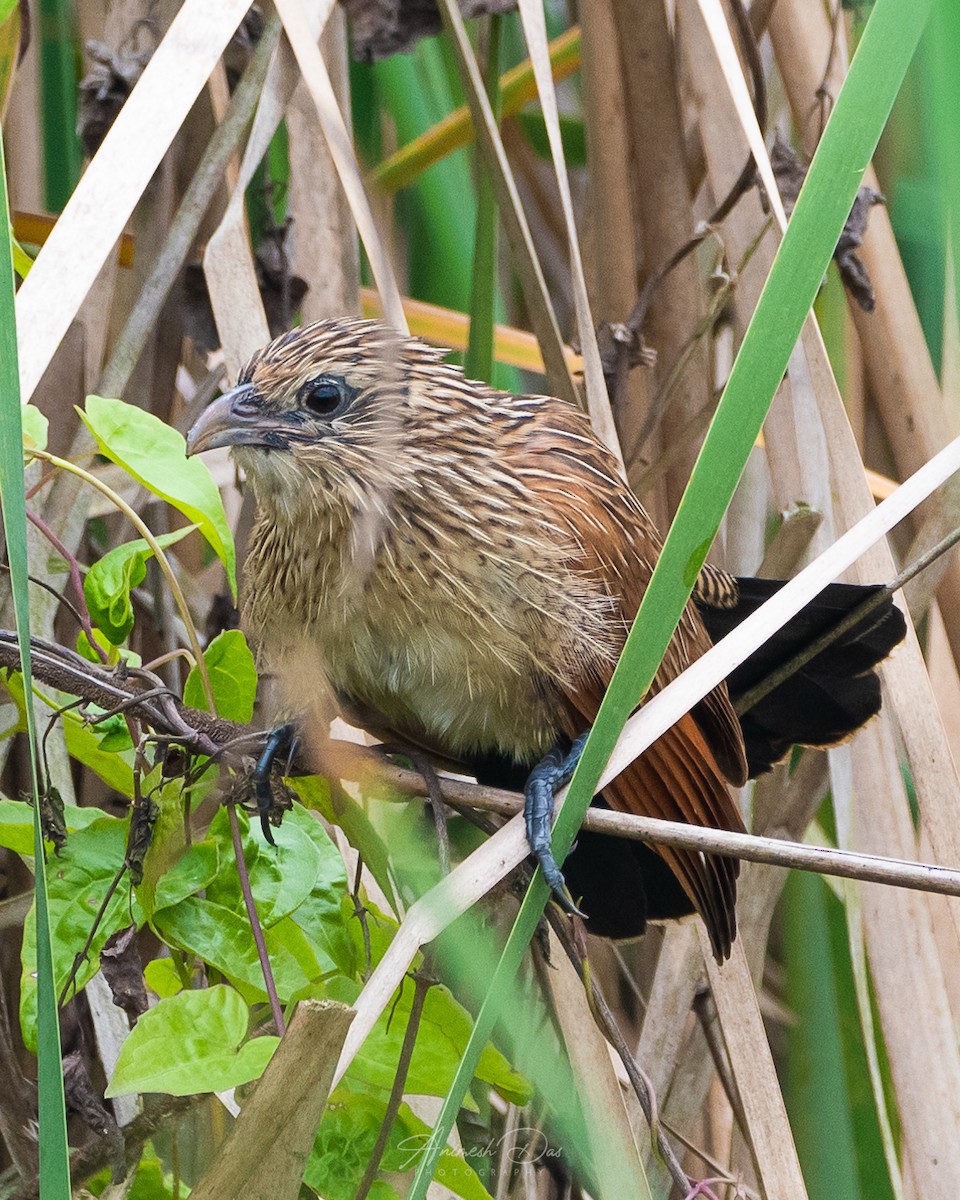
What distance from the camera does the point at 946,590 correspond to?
1.82 meters

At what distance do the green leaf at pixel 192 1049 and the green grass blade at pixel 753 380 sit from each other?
19cm

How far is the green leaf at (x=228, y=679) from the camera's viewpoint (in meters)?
1.15

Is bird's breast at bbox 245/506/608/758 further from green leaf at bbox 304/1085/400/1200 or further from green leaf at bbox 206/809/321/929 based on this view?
green leaf at bbox 304/1085/400/1200

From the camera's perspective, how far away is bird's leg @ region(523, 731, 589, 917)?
114 cm

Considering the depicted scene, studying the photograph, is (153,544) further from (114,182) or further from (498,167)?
(498,167)

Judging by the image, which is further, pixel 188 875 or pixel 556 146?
pixel 556 146

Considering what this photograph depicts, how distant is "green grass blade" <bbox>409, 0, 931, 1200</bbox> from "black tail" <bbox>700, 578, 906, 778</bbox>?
72 centimetres

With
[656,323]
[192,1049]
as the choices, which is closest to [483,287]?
[656,323]

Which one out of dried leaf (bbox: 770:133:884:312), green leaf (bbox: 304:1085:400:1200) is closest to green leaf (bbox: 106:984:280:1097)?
green leaf (bbox: 304:1085:400:1200)

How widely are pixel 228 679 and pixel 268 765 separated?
0.10m

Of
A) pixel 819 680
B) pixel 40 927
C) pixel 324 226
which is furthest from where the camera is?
pixel 324 226

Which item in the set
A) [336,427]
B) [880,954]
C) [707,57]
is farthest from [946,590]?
[336,427]

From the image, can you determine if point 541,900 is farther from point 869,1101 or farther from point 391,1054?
point 869,1101

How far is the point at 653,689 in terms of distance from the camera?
1.45 metres
